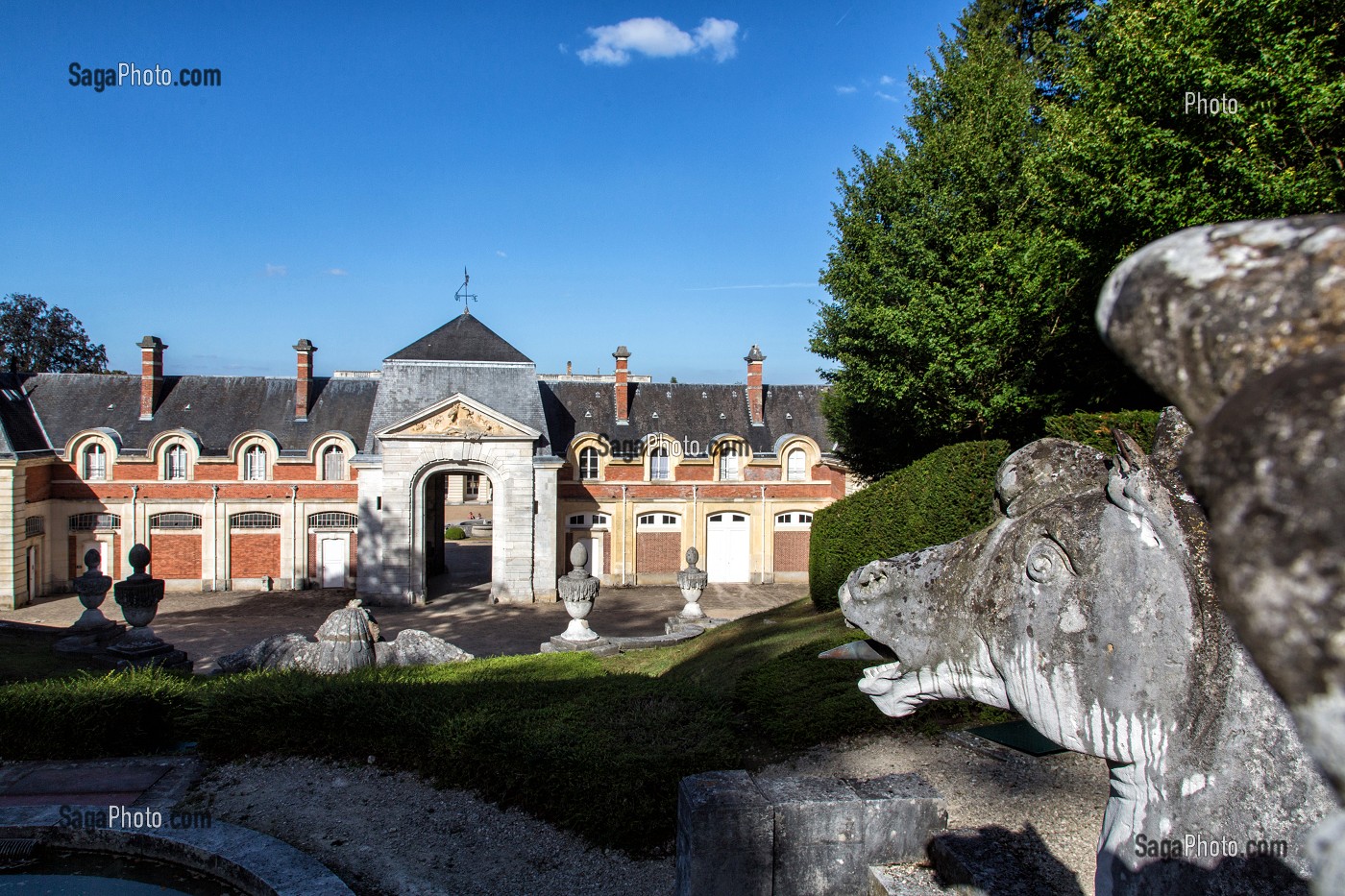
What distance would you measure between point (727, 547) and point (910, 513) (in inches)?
601

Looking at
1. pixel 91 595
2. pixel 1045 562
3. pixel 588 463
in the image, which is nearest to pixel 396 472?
pixel 588 463

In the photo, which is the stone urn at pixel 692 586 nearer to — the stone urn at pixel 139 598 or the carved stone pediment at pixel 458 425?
the carved stone pediment at pixel 458 425

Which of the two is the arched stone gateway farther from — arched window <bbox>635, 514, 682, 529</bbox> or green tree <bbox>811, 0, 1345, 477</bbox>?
green tree <bbox>811, 0, 1345, 477</bbox>

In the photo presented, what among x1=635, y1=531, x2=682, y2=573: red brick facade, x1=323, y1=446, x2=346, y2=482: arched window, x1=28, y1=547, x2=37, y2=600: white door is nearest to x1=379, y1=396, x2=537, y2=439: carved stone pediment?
x1=323, y1=446, x2=346, y2=482: arched window

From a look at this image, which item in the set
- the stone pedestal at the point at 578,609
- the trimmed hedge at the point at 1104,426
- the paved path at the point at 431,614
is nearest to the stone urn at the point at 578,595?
the stone pedestal at the point at 578,609

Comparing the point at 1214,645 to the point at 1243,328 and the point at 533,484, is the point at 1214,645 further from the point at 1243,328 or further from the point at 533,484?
the point at 533,484

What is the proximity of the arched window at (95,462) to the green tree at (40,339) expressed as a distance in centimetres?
1969

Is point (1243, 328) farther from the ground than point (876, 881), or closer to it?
farther from the ground

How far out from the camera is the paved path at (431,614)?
19531 mm

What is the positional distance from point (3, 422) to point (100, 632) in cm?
1373

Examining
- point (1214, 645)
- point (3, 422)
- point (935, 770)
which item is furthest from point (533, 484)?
point (1214, 645)

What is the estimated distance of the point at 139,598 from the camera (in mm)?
13352

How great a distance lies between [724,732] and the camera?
735 centimetres

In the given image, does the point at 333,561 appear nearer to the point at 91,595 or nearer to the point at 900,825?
the point at 91,595
